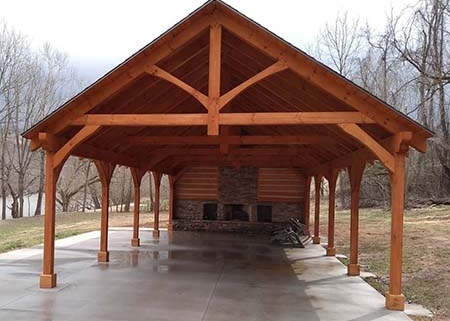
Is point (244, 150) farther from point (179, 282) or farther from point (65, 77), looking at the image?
point (65, 77)

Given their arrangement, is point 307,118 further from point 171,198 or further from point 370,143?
point 171,198

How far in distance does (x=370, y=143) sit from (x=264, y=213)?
1120 cm

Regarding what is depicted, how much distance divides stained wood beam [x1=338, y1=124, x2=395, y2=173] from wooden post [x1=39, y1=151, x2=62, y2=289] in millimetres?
4644

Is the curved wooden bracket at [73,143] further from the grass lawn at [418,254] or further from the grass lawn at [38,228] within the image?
the grass lawn at [418,254]

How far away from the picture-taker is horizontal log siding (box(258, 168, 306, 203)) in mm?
17297

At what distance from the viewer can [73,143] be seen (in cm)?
734

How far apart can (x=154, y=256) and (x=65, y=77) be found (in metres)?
22.5

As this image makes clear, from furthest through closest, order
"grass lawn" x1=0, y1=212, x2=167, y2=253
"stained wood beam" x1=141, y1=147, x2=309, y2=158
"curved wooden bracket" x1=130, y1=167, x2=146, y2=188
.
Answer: "grass lawn" x1=0, y1=212, x2=167, y2=253 → "curved wooden bracket" x1=130, y1=167, x2=146, y2=188 → "stained wood beam" x1=141, y1=147, x2=309, y2=158

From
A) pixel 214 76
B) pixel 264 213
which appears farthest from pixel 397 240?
pixel 264 213

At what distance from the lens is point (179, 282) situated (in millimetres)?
7992

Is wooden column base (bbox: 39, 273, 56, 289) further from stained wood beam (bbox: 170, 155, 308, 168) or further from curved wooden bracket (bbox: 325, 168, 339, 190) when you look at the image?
stained wood beam (bbox: 170, 155, 308, 168)

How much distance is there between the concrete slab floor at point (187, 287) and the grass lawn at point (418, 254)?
72 centimetres

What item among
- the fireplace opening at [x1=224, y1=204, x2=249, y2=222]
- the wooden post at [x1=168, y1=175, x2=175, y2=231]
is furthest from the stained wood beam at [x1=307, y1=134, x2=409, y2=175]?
the wooden post at [x1=168, y1=175, x2=175, y2=231]

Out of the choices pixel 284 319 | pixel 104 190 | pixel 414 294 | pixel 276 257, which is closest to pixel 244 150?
pixel 276 257
